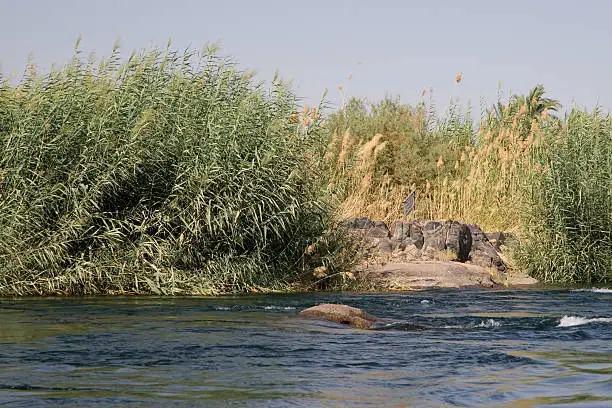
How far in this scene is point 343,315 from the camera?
10.7 m

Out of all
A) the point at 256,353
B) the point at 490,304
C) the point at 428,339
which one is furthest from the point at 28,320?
the point at 490,304

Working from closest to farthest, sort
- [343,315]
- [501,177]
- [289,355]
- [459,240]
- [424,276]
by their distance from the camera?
[289,355]
[343,315]
[424,276]
[459,240]
[501,177]

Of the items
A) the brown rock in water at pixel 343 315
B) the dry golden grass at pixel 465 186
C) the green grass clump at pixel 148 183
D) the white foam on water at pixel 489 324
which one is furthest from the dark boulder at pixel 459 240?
the brown rock in water at pixel 343 315

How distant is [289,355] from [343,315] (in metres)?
2.51

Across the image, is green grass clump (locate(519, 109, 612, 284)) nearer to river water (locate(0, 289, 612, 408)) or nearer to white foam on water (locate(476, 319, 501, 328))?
river water (locate(0, 289, 612, 408))

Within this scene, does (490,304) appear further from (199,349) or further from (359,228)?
(199,349)

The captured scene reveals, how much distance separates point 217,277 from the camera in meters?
14.2

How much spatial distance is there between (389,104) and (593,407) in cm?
1917

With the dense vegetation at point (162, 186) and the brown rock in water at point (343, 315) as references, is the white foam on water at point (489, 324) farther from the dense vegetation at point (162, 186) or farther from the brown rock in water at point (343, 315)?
the dense vegetation at point (162, 186)

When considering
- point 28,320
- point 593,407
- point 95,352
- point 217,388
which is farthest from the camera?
point 28,320

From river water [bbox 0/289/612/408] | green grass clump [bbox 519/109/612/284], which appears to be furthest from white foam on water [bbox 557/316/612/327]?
green grass clump [bbox 519/109/612/284]

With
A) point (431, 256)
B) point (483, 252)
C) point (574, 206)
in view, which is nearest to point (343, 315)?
point (431, 256)

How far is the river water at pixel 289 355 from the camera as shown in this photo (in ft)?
20.8

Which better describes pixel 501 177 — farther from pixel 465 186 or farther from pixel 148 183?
pixel 148 183
